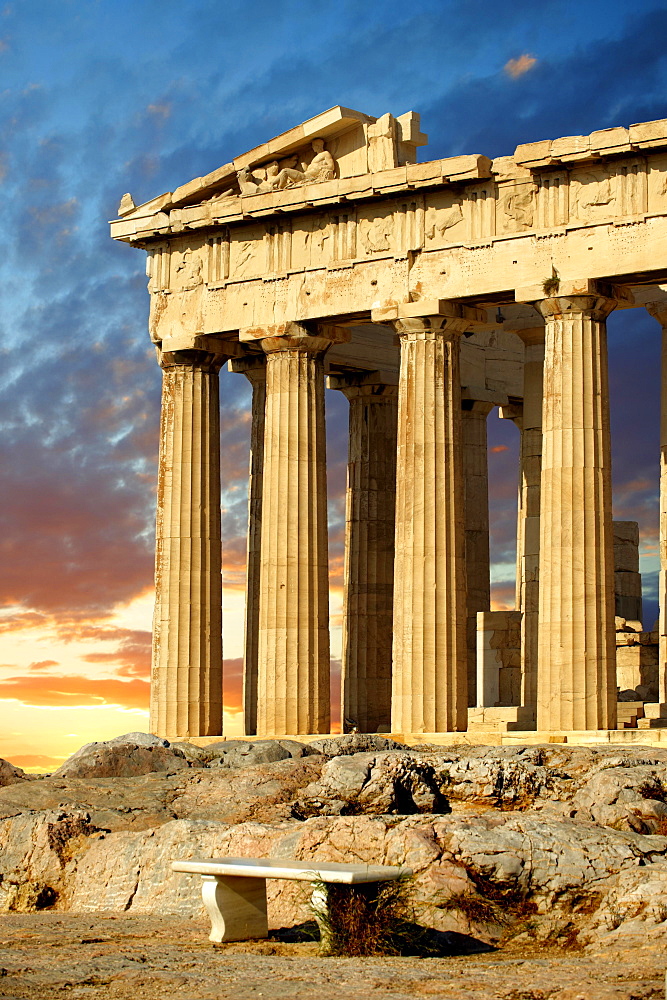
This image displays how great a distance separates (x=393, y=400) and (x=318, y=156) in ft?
30.1

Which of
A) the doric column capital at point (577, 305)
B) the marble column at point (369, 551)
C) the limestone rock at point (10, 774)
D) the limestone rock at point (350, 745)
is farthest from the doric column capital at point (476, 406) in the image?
the limestone rock at point (10, 774)

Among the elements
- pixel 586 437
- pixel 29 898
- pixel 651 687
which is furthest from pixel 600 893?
pixel 651 687

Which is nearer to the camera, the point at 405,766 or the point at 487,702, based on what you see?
the point at 405,766

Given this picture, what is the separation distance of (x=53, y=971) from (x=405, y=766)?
8.20 metres

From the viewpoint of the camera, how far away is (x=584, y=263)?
3766 cm

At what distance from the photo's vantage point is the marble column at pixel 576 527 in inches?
1454

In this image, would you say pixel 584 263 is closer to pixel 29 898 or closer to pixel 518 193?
pixel 518 193

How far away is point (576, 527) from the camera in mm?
37406

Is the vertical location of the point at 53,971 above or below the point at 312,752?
below

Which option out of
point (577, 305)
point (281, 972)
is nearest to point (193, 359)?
point (577, 305)

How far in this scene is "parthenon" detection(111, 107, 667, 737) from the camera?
37500 millimetres

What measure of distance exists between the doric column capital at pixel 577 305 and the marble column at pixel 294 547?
6862 mm

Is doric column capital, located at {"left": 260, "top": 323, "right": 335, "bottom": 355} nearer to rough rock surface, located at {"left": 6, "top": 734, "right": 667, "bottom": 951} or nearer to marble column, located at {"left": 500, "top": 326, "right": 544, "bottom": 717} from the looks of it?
marble column, located at {"left": 500, "top": 326, "right": 544, "bottom": 717}

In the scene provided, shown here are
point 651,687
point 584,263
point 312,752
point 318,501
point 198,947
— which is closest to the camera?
point 198,947
